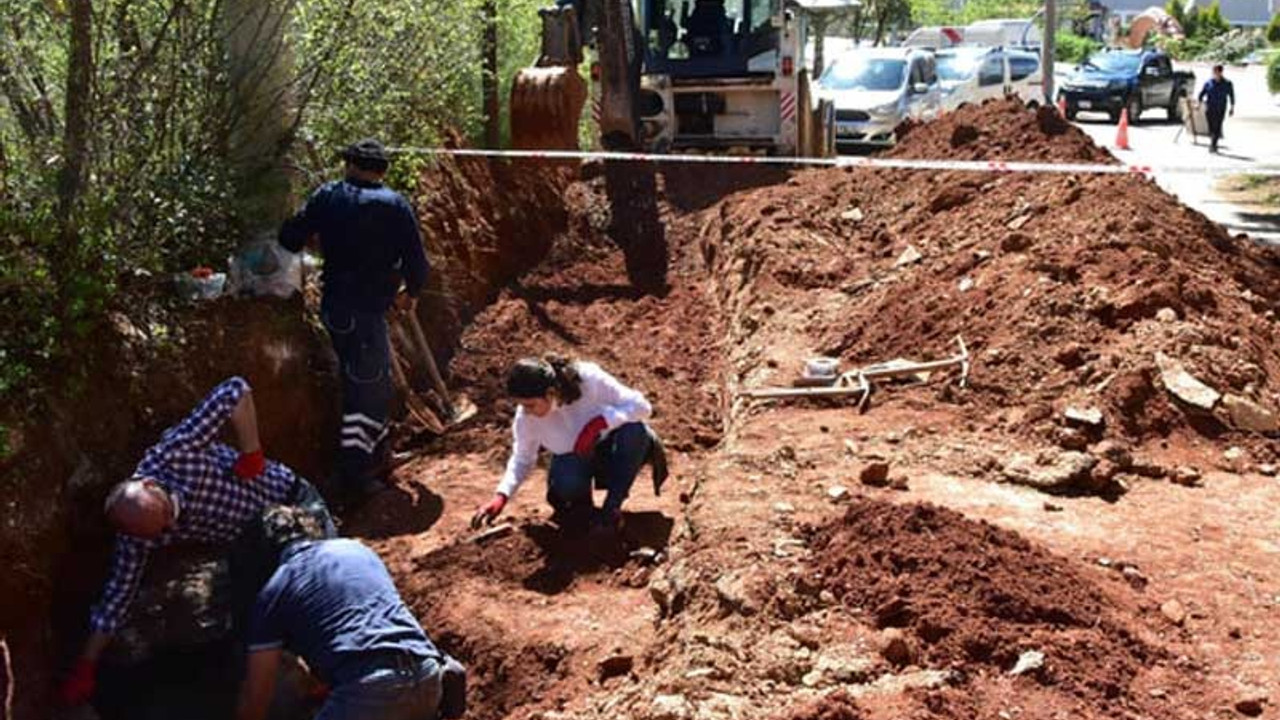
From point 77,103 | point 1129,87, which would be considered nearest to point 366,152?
point 77,103

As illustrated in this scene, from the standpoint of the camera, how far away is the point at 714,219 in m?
14.3

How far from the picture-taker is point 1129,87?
33000 millimetres

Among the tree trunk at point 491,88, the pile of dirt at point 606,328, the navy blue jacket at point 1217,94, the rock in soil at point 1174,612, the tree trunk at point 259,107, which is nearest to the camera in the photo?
the rock in soil at point 1174,612

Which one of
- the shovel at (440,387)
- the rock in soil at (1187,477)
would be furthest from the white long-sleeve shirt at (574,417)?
the rock in soil at (1187,477)

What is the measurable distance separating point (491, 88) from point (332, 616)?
9706 mm

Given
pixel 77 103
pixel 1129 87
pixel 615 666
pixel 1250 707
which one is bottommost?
pixel 1129 87

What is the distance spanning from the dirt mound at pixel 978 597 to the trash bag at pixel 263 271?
12.2 ft

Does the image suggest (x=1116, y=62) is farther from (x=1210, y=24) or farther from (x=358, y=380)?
(x=1210, y=24)

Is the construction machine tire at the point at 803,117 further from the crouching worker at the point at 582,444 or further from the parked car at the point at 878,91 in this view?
the crouching worker at the point at 582,444

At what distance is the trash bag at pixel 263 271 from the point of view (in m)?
7.59

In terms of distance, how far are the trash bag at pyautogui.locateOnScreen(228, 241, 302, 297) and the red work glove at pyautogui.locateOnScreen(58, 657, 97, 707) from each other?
2.55m

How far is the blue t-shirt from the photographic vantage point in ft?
16.0

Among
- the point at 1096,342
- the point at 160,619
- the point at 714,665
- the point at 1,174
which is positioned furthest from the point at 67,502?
the point at 1096,342

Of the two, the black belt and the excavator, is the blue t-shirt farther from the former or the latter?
the excavator
